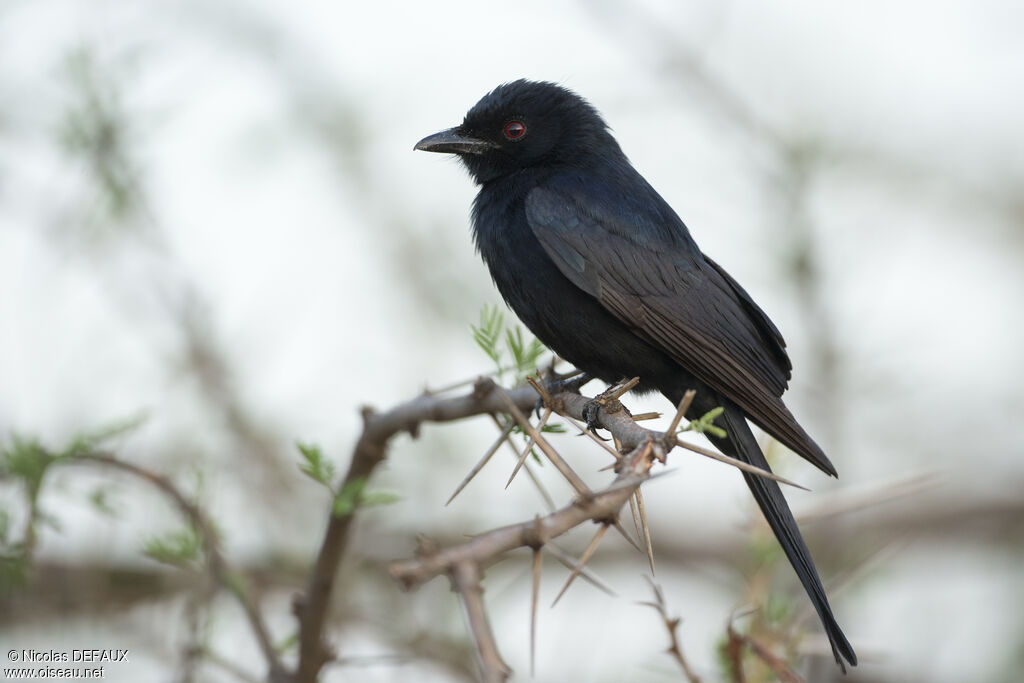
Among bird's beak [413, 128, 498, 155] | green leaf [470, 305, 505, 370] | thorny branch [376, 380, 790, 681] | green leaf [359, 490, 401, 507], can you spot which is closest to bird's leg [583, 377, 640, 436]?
green leaf [470, 305, 505, 370]

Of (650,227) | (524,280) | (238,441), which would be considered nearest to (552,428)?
(524,280)

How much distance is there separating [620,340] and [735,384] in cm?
54

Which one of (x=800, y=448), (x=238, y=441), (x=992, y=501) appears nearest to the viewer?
(x=800, y=448)

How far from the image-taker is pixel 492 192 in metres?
4.80

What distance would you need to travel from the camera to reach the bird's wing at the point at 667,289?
156 inches

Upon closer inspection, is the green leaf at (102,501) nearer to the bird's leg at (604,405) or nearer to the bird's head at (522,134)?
the bird's leg at (604,405)

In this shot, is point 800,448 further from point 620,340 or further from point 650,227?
point 650,227

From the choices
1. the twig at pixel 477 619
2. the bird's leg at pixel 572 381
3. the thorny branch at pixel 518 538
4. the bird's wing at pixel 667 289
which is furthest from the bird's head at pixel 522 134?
the twig at pixel 477 619

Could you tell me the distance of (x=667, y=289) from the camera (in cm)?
430

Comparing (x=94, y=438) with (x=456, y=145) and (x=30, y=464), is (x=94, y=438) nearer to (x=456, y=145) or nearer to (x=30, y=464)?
(x=30, y=464)

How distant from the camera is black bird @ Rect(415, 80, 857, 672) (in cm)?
395

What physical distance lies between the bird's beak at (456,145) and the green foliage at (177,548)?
2.62m

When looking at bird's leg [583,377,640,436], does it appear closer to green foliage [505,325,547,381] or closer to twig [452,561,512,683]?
green foliage [505,325,547,381]

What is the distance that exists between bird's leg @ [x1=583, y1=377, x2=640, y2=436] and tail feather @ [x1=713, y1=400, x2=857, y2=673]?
0.52 metres
